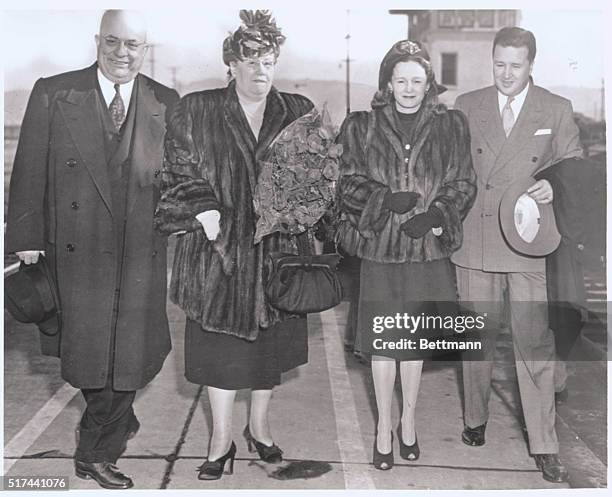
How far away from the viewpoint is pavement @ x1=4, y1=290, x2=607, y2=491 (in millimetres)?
3646

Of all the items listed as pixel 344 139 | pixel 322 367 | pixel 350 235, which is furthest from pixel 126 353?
pixel 344 139

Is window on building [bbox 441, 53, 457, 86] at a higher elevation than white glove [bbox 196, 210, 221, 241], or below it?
higher

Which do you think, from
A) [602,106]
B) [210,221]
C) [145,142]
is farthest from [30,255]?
[602,106]

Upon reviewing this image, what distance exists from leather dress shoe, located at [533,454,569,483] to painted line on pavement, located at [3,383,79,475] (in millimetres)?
2123

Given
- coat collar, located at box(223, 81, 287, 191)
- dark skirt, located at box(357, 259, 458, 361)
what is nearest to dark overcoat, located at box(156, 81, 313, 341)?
coat collar, located at box(223, 81, 287, 191)

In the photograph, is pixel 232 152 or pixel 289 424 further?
pixel 289 424

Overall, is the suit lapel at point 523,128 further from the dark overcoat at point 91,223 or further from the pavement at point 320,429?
the dark overcoat at point 91,223

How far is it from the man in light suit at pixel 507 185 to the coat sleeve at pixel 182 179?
1.14 m

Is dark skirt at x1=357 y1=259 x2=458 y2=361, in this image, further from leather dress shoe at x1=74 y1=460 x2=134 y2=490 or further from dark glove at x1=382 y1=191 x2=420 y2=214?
leather dress shoe at x1=74 y1=460 x2=134 y2=490

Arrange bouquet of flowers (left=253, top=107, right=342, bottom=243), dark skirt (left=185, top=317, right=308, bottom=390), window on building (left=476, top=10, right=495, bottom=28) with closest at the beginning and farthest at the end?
bouquet of flowers (left=253, top=107, right=342, bottom=243), dark skirt (left=185, top=317, right=308, bottom=390), window on building (left=476, top=10, right=495, bottom=28)

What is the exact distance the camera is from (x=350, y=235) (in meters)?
3.57

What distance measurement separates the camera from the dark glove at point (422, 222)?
352 cm

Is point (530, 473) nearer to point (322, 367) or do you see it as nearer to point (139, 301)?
point (322, 367)

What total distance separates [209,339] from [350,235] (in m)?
0.76
